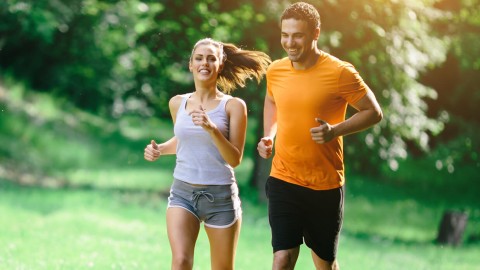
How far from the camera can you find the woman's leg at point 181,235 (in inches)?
216

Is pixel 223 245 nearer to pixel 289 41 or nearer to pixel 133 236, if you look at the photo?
pixel 289 41

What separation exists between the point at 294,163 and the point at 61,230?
26.4ft

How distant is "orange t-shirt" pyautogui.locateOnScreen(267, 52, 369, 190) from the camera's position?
18.6ft

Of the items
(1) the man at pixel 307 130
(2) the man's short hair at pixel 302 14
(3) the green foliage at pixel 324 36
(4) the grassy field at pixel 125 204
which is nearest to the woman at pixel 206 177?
(1) the man at pixel 307 130

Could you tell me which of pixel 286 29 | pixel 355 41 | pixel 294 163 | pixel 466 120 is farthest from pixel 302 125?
pixel 466 120

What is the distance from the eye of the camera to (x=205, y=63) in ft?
18.8

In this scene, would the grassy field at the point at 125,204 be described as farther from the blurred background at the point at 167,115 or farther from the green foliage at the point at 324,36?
the green foliage at the point at 324,36

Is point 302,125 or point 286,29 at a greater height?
point 286,29

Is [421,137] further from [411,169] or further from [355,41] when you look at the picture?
[411,169]

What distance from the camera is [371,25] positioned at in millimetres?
14359

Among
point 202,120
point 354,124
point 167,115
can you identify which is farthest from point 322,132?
point 167,115

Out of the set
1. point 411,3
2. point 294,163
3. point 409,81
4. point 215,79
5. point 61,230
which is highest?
point 411,3

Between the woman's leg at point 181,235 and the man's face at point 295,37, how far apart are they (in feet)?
4.20

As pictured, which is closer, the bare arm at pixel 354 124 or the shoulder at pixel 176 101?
the bare arm at pixel 354 124
